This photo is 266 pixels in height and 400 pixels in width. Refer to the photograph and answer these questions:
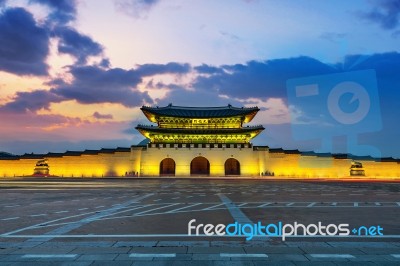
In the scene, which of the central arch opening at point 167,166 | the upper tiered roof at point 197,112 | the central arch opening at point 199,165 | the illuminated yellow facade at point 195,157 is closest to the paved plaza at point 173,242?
the illuminated yellow facade at point 195,157

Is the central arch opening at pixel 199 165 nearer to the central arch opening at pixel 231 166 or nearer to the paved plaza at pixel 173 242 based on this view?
the central arch opening at pixel 231 166

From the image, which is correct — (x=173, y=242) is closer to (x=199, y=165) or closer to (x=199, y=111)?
(x=199, y=165)

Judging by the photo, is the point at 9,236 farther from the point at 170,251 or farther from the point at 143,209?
the point at 143,209

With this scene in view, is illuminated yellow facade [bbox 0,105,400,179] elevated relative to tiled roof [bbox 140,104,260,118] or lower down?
lower down

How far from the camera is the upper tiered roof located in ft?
181

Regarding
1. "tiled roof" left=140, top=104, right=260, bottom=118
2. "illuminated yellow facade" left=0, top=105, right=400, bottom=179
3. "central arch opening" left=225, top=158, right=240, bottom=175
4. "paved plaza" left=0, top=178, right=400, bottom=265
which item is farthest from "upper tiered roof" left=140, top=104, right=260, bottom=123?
"paved plaza" left=0, top=178, right=400, bottom=265

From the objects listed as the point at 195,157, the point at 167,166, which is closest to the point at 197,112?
the point at 167,166

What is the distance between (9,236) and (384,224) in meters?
9.94

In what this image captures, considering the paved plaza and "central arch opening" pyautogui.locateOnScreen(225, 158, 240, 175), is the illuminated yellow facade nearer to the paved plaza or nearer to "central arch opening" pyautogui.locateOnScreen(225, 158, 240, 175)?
"central arch opening" pyautogui.locateOnScreen(225, 158, 240, 175)

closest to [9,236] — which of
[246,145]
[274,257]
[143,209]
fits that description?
[143,209]

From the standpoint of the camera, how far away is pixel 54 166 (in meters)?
49.1

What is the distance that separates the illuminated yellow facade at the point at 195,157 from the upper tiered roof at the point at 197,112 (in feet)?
1.83

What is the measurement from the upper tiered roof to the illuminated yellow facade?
556 millimetres

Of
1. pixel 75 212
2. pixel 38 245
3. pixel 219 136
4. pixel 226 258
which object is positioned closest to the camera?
pixel 226 258
